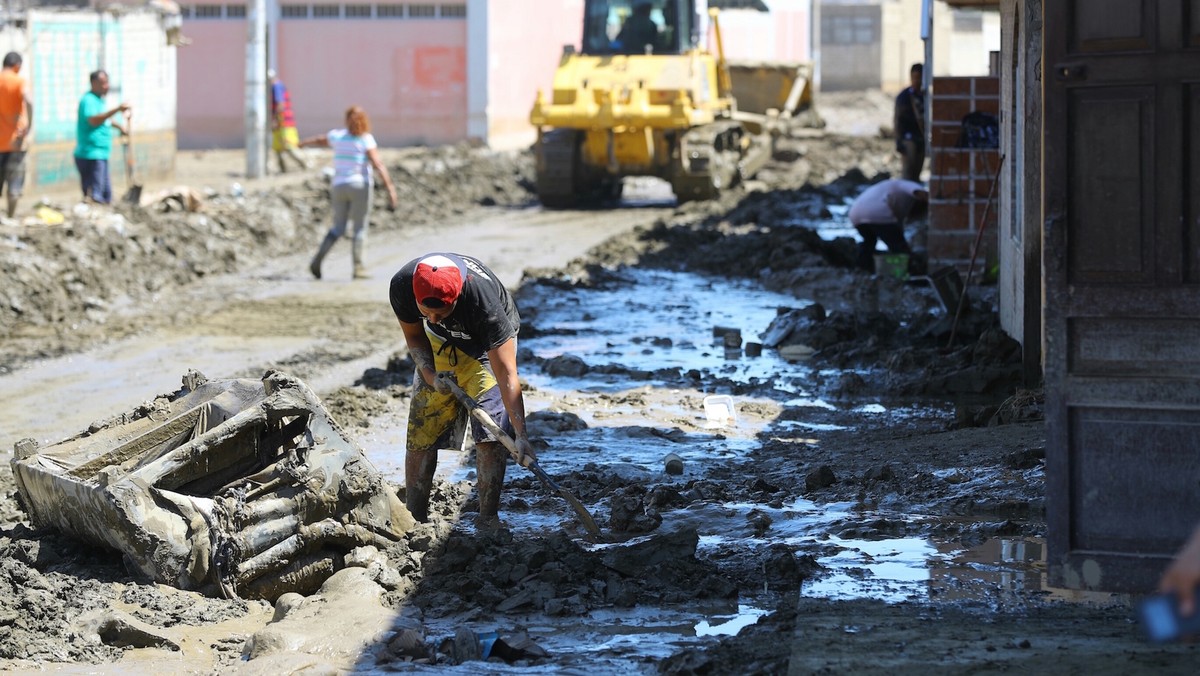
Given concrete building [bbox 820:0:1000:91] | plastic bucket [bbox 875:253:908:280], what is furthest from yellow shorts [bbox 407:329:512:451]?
concrete building [bbox 820:0:1000:91]

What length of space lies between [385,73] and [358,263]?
14.8 m

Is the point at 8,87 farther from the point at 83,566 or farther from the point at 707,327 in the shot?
the point at 83,566

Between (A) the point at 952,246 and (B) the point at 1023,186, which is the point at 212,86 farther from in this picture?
(B) the point at 1023,186

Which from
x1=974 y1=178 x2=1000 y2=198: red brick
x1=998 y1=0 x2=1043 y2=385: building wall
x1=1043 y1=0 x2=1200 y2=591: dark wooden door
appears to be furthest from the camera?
x1=974 y1=178 x2=1000 y2=198: red brick

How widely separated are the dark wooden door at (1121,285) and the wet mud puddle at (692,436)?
1.63 ft

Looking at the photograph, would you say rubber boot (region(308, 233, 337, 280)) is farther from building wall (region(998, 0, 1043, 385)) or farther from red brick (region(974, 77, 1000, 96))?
building wall (region(998, 0, 1043, 385))

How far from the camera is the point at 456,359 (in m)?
6.55

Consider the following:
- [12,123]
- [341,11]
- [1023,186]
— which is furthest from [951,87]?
[341,11]

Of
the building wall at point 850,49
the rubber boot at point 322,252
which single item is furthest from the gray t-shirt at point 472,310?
the building wall at point 850,49

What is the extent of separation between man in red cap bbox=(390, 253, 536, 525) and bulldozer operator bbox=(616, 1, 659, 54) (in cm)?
1482

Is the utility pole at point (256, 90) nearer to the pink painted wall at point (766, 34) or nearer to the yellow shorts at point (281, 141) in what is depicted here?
the yellow shorts at point (281, 141)

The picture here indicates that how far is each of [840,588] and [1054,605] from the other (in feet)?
2.43

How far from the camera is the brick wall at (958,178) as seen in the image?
12.5 m

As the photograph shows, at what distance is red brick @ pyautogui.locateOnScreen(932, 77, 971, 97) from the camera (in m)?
12.5
